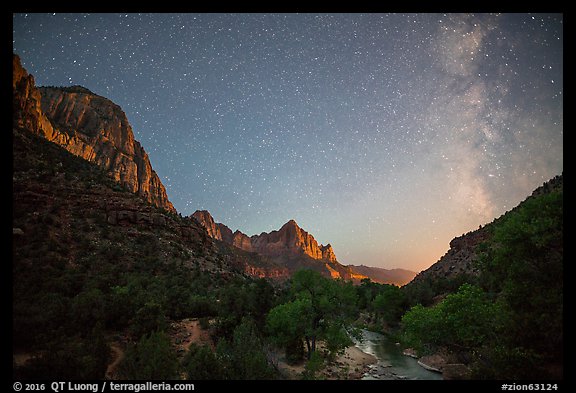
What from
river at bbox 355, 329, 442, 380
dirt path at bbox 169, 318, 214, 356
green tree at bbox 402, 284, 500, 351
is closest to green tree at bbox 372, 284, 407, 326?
river at bbox 355, 329, 442, 380

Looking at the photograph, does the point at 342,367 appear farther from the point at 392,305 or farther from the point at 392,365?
the point at 392,305

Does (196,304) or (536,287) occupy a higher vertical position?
(536,287)

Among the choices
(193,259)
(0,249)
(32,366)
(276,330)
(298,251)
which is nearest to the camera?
(0,249)

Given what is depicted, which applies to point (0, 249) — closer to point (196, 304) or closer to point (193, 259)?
point (196, 304)

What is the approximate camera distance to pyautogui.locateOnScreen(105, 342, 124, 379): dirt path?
1160cm

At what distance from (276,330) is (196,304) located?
7.20 metres

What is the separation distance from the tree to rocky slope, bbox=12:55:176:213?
5394 cm

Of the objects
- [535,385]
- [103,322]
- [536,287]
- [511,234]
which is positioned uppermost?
[511,234]

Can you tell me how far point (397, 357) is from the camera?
27.3m

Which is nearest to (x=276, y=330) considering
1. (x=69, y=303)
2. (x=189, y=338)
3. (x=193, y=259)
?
(x=189, y=338)

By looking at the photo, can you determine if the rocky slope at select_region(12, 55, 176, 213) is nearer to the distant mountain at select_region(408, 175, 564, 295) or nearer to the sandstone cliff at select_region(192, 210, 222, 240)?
the sandstone cliff at select_region(192, 210, 222, 240)

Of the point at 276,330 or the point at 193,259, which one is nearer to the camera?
the point at 276,330

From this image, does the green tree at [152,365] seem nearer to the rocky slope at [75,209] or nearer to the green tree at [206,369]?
the green tree at [206,369]
